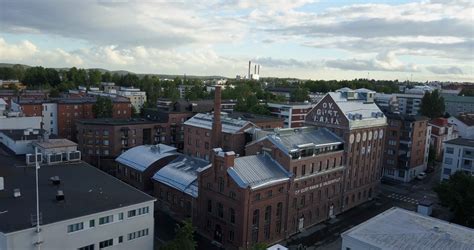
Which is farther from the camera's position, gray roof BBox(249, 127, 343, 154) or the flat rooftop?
gray roof BBox(249, 127, 343, 154)

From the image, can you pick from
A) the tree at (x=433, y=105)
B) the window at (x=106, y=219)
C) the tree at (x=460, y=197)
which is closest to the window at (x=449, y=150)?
the tree at (x=460, y=197)

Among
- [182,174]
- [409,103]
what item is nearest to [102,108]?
[182,174]

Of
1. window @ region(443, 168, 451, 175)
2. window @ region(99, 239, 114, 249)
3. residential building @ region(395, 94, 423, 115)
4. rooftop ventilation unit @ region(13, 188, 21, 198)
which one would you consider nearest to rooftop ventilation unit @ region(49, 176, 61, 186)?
rooftop ventilation unit @ region(13, 188, 21, 198)

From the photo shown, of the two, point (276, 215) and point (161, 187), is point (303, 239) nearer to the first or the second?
point (276, 215)

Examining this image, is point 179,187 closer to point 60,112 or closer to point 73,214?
point 73,214

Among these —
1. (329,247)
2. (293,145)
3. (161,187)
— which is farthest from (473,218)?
(161,187)

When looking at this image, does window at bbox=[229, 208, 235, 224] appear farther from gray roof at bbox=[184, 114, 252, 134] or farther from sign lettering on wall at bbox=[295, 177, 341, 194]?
gray roof at bbox=[184, 114, 252, 134]

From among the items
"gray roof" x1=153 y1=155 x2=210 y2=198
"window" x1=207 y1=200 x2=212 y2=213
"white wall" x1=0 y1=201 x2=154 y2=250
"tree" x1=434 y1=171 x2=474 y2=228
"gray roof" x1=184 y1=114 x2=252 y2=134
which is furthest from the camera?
"gray roof" x1=184 y1=114 x2=252 y2=134
